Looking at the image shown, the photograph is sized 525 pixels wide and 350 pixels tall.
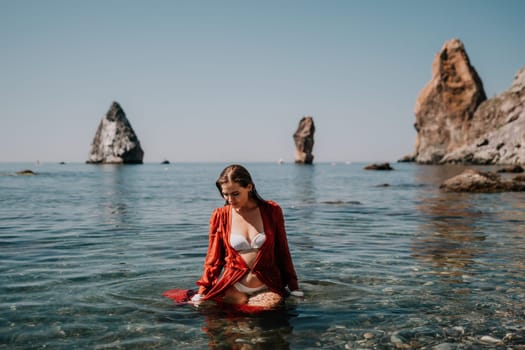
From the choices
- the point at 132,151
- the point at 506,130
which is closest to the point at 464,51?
the point at 506,130

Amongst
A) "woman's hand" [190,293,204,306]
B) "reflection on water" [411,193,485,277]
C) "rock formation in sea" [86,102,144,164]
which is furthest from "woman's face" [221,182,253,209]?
"rock formation in sea" [86,102,144,164]

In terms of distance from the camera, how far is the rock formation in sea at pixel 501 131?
276 feet

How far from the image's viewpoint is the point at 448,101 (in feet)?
461

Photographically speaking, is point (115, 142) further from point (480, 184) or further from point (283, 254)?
point (283, 254)

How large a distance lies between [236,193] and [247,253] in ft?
2.64

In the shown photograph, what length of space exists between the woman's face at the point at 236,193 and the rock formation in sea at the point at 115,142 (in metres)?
154

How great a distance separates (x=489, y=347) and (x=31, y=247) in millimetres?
9882

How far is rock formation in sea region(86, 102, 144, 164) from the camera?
506 ft

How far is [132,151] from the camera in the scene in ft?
512

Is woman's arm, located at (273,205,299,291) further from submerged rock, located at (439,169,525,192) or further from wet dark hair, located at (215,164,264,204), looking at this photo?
submerged rock, located at (439,169,525,192)

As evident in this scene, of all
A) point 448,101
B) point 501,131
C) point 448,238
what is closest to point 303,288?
point 448,238

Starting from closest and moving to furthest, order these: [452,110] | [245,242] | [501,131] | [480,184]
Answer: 1. [245,242]
2. [480,184]
3. [501,131]
4. [452,110]

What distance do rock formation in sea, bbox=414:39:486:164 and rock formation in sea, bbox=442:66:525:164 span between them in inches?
709

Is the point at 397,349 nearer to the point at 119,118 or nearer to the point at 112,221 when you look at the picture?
the point at 112,221
